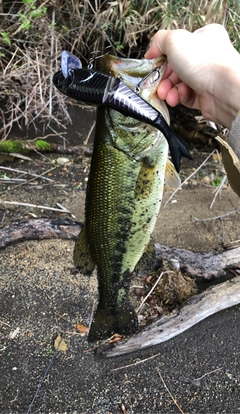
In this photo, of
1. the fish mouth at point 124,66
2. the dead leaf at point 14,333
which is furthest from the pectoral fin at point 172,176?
the dead leaf at point 14,333

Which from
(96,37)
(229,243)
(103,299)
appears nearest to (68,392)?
(103,299)

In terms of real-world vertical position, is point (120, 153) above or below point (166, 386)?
above

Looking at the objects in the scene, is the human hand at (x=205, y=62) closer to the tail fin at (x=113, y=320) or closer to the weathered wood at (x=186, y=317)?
the tail fin at (x=113, y=320)

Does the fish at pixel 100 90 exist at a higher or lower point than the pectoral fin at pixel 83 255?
higher

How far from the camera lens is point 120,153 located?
62.9 inches

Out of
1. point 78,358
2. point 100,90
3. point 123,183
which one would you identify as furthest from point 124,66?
point 78,358

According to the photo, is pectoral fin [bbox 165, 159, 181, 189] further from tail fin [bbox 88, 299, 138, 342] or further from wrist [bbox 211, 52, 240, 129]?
tail fin [bbox 88, 299, 138, 342]

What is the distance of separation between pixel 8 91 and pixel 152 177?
298cm

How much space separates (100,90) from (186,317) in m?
1.92

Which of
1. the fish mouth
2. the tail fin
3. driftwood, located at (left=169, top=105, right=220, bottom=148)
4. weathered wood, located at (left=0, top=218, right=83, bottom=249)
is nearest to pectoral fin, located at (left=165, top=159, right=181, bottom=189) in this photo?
the fish mouth

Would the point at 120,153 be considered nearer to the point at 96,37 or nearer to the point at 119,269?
the point at 119,269

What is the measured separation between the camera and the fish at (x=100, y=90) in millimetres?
1193

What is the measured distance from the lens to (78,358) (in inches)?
103

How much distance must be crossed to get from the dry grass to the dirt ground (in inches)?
61.5
